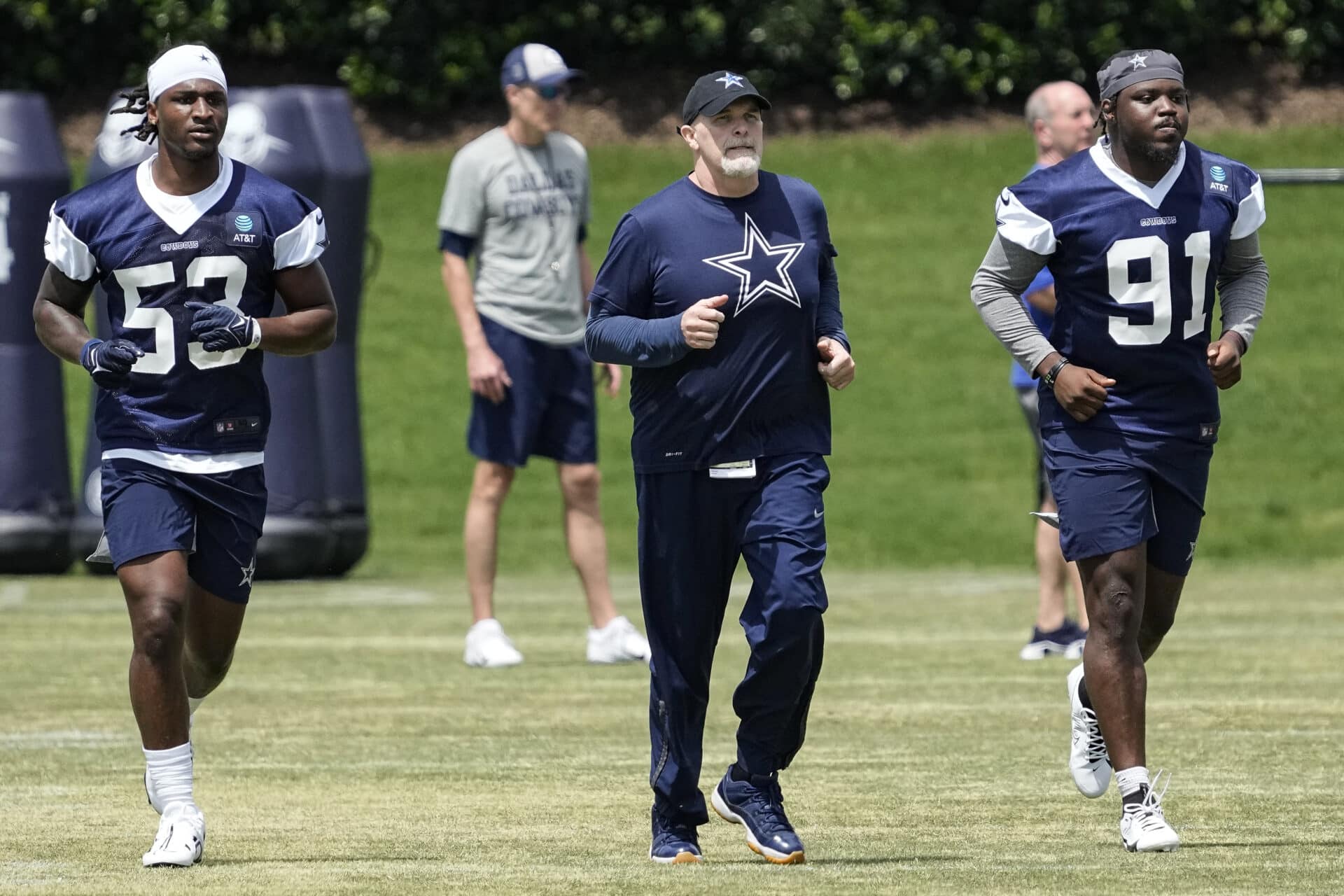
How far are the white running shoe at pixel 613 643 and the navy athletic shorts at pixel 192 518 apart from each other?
418 cm

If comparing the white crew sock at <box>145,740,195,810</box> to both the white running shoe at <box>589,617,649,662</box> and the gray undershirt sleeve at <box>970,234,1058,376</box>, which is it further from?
the white running shoe at <box>589,617,649,662</box>

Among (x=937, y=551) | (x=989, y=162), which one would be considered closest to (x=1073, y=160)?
(x=937, y=551)

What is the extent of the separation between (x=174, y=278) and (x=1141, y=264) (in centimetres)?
237

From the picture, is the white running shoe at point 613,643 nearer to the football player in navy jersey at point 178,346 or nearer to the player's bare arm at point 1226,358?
the football player in navy jersey at point 178,346

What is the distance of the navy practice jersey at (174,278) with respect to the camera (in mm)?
6191

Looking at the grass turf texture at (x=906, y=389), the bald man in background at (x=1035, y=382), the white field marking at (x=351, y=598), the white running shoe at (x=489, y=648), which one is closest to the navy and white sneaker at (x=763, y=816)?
the bald man in background at (x=1035, y=382)

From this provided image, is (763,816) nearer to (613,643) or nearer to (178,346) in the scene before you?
(178,346)

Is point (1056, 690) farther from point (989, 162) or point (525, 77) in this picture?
point (989, 162)

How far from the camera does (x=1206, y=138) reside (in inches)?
976

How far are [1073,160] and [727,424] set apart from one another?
120cm

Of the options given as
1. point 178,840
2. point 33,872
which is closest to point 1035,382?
point 178,840

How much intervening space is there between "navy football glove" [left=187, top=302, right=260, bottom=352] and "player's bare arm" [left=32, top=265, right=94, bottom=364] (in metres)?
0.33

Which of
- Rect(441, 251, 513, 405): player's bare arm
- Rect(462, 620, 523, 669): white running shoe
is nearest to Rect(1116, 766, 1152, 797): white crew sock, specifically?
Rect(462, 620, 523, 669): white running shoe

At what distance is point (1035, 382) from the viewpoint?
10.8 meters
